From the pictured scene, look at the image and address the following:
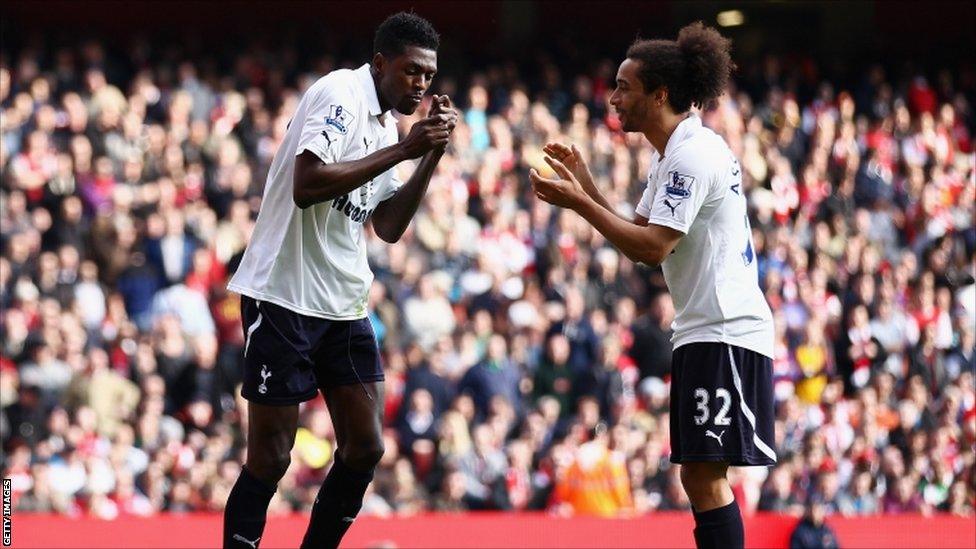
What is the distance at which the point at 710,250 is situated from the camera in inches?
250

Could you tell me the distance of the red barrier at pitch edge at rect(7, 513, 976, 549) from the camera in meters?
10.3

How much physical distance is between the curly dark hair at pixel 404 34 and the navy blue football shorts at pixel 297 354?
1094 mm

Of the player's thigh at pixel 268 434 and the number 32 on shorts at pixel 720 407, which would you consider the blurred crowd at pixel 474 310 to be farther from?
the number 32 on shorts at pixel 720 407

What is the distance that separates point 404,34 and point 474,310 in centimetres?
779

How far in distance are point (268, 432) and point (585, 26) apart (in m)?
15.3

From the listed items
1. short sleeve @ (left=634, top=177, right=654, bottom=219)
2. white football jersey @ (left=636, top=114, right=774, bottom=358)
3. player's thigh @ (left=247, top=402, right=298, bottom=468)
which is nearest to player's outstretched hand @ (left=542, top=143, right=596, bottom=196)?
short sleeve @ (left=634, top=177, right=654, bottom=219)

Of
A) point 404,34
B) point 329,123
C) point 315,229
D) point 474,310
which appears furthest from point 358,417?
point 474,310

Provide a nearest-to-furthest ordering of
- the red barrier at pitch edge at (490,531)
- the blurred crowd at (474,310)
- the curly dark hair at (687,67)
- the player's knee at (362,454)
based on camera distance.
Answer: the player's knee at (362,454) → the curly dark hair at (687,67) → the red barrier at pitch edge at (490,531) → the blurred crowd at (474,310)

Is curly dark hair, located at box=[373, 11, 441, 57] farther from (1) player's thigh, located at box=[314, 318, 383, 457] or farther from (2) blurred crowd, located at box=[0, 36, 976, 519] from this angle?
(2) blurred crowd, located at box=[0, 36, 976, 519]

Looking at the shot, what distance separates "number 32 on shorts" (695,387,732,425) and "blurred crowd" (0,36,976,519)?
600 centimetres

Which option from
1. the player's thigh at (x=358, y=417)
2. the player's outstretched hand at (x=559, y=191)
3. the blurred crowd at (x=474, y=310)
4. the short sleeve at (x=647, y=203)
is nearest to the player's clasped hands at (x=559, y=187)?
the player's outstretched hand at (x=559, y=191)

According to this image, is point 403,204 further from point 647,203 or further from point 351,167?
point 647,203

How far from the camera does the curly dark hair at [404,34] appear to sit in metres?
6.27

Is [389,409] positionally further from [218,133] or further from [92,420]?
[218,133]
